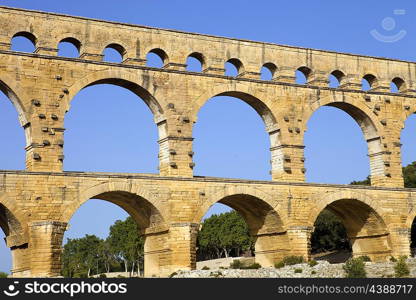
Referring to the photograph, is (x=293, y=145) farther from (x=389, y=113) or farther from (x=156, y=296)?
(x=156, y=296)

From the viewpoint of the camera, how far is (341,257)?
58219mm

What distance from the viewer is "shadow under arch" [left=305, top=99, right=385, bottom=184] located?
4334cm

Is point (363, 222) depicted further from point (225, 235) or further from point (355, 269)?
point (225, 235)

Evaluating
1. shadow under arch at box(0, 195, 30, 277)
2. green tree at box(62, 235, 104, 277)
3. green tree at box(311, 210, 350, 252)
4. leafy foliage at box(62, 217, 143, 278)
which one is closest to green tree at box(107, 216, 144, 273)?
leafy foliage at box(62, 217, 143, 278)

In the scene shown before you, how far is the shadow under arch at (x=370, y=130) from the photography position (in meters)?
43.3

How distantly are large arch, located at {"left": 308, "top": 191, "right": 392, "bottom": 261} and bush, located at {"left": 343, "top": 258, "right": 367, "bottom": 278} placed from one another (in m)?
6.51

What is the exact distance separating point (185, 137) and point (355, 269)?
33.3 feet

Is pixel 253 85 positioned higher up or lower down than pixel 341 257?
higher up

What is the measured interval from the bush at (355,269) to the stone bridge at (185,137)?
543 cm

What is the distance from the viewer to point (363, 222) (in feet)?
142

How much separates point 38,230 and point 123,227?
148 ft

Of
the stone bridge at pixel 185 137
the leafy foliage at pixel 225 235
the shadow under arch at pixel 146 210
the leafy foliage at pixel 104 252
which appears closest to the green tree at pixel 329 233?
the leafy foliage at pixel 225 235

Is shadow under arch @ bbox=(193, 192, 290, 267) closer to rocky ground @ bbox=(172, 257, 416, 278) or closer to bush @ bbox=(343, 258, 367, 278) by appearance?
rocky ground @ bbox=(172, 257, 416, 278)

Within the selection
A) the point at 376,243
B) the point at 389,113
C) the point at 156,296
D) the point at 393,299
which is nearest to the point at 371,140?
the point at 389,113
